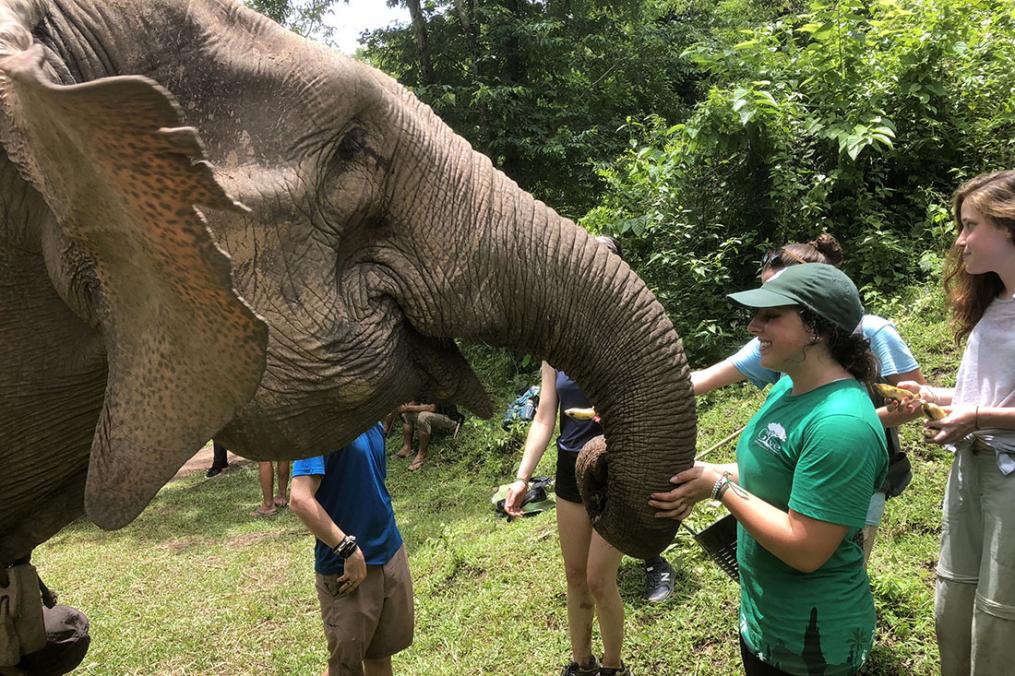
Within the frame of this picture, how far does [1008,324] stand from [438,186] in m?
2.42

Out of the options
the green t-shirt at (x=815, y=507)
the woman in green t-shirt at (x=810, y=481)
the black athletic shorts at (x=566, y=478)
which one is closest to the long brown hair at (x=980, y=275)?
the woman in green t-shirt at (x=810, y=481)

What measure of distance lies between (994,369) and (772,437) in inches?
45.4

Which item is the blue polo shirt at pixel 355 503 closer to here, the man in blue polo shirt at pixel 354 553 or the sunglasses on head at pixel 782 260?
the man in blue polo shirt at pixel 354 553

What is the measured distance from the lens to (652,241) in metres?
8.67

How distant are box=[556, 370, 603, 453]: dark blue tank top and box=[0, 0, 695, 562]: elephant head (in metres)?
2.22

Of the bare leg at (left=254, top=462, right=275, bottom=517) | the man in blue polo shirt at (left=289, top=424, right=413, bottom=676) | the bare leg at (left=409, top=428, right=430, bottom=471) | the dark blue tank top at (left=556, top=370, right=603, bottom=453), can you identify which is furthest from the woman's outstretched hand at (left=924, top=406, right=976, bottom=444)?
the bare leg at (left=409, top=428, right=430, bottom=471)

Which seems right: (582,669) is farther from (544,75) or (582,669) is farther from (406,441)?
(544,75)

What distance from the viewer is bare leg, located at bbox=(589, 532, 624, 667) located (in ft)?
12.6

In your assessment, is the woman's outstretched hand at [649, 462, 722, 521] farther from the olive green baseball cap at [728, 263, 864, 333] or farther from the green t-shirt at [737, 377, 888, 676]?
the olive green baseball cap at [728, 263, 864, 333]

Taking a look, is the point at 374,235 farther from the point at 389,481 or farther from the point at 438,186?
the point at 389,481

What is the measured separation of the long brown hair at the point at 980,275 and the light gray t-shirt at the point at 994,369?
0.21 feet

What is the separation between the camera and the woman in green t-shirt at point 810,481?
2166 mm

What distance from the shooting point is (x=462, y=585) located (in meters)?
5.67

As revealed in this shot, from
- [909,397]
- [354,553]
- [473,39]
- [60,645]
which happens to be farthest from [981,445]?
[473,39]
